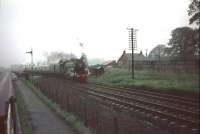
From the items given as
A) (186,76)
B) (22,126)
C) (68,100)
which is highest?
(186,76)

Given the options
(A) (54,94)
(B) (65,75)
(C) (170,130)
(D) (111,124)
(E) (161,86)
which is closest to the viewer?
(C) (170,130)

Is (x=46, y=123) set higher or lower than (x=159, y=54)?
lower

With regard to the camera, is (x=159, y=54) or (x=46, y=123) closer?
(x=46, y=123)

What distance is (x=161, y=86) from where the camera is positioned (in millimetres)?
21328

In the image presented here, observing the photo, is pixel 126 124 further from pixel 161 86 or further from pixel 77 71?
pixel 77 71

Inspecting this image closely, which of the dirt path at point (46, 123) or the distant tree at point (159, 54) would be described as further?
the distant tree at point (159, 54)

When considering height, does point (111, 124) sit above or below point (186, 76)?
below

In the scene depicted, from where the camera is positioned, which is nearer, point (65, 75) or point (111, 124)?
point (111, 124)

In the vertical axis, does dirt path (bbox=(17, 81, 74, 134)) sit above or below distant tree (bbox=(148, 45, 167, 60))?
below

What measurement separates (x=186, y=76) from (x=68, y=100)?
10550 mm

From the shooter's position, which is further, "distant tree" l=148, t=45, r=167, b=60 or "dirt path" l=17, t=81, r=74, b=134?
"distant tree" l=148, t=45, r=167, b=60

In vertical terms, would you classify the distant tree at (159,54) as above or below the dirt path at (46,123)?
above

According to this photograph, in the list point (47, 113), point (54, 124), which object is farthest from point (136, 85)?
point (54, 124)

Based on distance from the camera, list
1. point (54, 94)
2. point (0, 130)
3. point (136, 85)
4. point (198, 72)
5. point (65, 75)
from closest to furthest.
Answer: point (198, 72), point (0, 130), point (54, 94), point (136, 85), point (65, 75)
